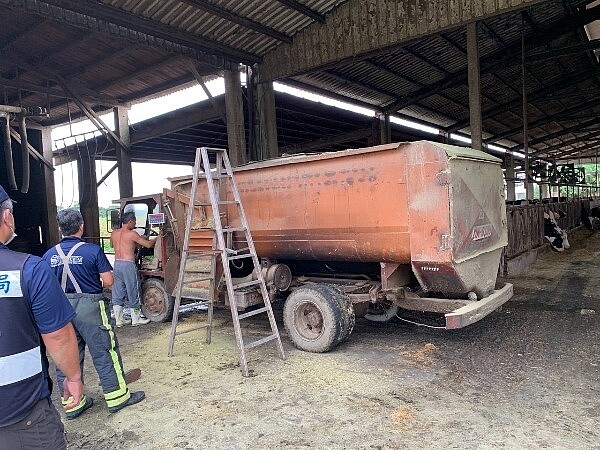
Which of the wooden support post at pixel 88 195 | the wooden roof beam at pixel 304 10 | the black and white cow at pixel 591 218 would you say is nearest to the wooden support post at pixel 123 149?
the wooden support post at pixel 88 195

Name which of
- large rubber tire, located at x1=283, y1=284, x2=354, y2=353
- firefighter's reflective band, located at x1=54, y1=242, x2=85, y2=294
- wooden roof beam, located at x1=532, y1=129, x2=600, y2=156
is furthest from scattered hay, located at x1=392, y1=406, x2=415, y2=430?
wooden roof beam, located at x1=532, y1=129, x2=600, y2=156

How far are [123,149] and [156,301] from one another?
21.8 feet

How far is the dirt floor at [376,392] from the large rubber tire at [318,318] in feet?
0.61

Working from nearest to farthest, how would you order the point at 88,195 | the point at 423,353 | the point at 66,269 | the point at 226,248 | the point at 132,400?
1. the point at 66,269
2. the point at 132,400
3. the point at 423,353
4. the point at 226,248
5. the point at 88,195

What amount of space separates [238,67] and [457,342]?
772 centimetres

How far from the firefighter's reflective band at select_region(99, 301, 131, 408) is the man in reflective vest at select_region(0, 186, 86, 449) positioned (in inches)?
72.0

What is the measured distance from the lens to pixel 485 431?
339 centimetres

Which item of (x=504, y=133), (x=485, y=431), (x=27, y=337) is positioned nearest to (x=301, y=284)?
(x=485, y=431)

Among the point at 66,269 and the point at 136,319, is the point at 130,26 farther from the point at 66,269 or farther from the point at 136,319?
the point at 66,269

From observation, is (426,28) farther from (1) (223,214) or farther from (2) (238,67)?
(1) (223,214)

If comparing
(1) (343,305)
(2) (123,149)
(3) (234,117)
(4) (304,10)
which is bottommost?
(1) (343,305)

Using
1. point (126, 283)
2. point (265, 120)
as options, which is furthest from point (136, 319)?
point (265, 120)

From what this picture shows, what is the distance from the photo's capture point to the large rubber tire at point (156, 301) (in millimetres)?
7273

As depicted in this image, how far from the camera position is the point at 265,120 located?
1086 centimetres
